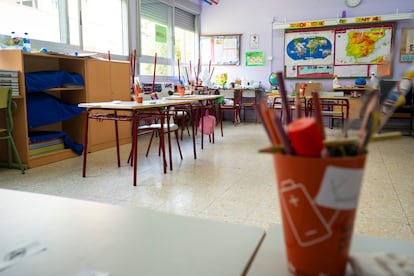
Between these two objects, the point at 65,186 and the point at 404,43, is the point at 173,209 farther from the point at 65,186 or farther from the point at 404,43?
the point at 404,43

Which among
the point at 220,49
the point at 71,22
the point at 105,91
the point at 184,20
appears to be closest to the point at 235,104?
the point at 220,49

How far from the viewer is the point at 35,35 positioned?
4094 millimetres

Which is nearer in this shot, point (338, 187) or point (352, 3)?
point (338, 187)

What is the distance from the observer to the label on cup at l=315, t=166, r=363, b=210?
39 centimetres

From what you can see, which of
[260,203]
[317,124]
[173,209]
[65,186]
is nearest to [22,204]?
[317,124]

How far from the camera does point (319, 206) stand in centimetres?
40

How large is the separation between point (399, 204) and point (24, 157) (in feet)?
10.7

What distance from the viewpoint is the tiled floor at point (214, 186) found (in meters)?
2.25

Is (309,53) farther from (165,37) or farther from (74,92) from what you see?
(74,92)

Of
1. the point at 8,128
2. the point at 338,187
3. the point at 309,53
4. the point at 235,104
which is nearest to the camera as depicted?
the point at 338,187

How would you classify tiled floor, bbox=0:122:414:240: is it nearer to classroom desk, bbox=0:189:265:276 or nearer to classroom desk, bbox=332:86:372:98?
classroom desk, bbox=0:189:265:276

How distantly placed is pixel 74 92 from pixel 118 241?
4.12m

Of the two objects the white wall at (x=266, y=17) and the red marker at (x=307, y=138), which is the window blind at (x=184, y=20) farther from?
the red marker at (x=307, y=138)

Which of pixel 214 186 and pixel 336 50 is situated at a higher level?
pixel 336 50
